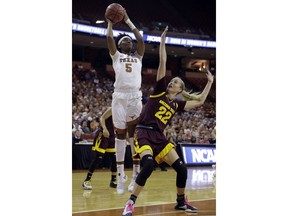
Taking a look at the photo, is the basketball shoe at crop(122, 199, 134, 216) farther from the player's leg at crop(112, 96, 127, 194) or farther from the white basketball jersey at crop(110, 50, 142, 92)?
the white basketball jersey at crop(110, 50, 142, 92)

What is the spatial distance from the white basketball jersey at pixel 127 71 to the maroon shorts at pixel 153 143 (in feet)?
3.90

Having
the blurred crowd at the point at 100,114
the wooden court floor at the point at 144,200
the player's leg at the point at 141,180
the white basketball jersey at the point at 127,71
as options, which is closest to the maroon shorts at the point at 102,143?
the wooden court floor at the point at 144,200

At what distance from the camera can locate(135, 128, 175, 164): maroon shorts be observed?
4.57 metres

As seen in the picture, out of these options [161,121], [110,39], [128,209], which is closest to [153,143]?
[161,121]

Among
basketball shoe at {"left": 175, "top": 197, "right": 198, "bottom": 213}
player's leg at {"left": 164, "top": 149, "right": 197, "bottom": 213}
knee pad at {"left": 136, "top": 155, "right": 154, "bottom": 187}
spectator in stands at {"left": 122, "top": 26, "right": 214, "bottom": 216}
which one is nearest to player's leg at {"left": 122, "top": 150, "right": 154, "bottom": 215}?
knee pad at {"left": 136, "top": 155, "right": 154, "bottom": 187}

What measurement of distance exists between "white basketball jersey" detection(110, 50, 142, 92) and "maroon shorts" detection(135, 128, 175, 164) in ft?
3.90

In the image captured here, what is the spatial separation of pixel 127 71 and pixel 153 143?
1357 mm

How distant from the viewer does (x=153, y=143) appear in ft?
15.3

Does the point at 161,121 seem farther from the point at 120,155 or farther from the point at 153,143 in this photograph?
the point at 120,155
